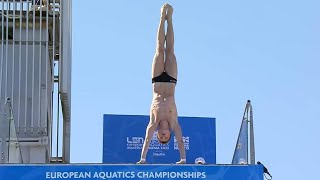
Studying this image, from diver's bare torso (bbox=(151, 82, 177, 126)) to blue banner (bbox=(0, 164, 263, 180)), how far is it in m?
2.03

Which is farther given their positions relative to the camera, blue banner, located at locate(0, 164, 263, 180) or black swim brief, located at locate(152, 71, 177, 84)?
black swim brief, located at locate(152, 71, 177, 84)

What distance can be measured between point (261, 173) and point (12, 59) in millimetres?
8107

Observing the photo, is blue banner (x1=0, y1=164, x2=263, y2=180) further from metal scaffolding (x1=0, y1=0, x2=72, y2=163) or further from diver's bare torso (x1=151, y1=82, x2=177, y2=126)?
metal scaffolding (x1=0, y1=0, x2=72, y2=163)

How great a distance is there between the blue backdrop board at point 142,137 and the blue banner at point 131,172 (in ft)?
30.1

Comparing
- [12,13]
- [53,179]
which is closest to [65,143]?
[12,13]

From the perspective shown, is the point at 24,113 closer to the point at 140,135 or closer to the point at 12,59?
the point at 12,59

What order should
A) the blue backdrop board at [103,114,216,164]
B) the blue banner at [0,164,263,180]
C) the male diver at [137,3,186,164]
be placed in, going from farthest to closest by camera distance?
1. the blue backdrop board at [103,114,216,164]
2. the male diver at [137,3,186,164]
3. the blue banner at [0,164,263,180]

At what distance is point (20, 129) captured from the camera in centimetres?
1927

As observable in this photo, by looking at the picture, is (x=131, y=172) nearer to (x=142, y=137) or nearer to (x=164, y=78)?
(x=164, y=78)

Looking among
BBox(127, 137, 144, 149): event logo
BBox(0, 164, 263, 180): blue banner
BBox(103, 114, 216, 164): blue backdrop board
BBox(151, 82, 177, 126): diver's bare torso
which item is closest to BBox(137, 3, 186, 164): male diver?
BBox(151, 82, 177, 126): diver's bare torso

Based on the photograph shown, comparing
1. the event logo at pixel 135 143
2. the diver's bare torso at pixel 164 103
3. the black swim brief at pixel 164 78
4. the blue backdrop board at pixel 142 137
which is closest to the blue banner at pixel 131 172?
the diver's bare torso at pixel 164 103

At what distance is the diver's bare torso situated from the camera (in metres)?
15.1

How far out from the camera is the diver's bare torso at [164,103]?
1511 cm

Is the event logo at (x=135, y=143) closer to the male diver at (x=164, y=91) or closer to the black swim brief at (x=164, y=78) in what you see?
the male diver at (x=164, y=91)
